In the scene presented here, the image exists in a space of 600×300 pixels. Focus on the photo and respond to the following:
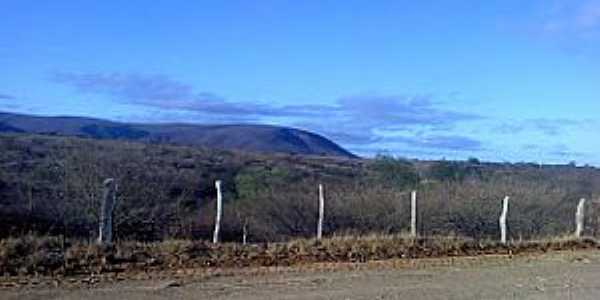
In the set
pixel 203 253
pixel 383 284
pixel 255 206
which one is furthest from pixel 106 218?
pixel 255 206

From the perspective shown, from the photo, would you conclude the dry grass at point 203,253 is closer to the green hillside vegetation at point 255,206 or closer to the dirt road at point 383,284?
the dirt road at point 383,284

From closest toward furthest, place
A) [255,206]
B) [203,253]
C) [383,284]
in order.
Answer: [383,284] < [203,253] < [255,206]

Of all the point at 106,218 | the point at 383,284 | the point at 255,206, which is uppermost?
the point at 106,218

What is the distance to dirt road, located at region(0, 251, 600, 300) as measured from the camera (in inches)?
574

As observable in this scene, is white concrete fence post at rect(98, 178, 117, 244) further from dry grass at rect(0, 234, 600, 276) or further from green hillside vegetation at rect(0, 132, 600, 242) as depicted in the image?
green hillside vegetation at rect(0, 132, 600, 242)

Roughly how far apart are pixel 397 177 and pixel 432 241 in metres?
30.6

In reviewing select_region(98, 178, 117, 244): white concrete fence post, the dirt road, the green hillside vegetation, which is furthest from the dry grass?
the green hillside vegetation

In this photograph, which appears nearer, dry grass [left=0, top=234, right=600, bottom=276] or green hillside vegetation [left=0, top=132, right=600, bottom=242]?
dry grass [left=0, top=234, right=600, bottom=276]

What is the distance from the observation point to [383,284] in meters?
16.4

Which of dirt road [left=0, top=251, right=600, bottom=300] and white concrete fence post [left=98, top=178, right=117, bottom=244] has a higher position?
white concrete fence post [left=98, top=178, right=117, bottom=244]

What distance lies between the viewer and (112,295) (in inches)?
560

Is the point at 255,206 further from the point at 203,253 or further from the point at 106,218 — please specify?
the point at 203,253

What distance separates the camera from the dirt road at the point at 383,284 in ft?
47.8

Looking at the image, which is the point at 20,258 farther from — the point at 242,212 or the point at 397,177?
the point at 397,177
